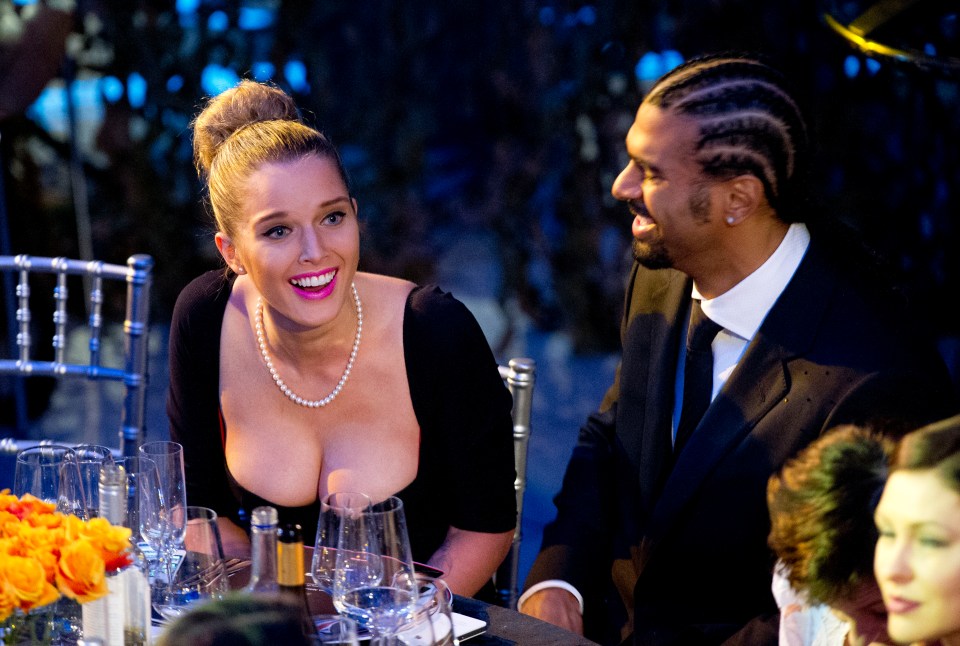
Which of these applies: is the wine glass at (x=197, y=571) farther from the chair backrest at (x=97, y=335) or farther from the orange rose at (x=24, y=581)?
the chair backrest at (x=97, y=335)

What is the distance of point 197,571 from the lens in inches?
65.9

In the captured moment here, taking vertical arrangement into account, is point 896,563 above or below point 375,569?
above

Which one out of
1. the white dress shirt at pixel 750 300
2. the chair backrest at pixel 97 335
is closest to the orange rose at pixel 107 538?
the white dress shirt at pixel 750 300

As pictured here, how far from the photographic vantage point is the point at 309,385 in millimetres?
2326

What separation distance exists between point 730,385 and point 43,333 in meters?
3.21

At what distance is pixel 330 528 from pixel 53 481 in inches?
19.1

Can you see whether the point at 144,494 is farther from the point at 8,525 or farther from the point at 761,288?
the point at 761,288

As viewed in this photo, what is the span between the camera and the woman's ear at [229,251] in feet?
7.55

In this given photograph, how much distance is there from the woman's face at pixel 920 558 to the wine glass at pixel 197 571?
931mm

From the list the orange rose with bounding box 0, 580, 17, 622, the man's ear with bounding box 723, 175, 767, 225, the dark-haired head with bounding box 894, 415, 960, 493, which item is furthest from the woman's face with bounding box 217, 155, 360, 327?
the dark-haired head with bounding box 894, 415, 960, 493

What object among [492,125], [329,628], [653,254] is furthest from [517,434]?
[492,125]

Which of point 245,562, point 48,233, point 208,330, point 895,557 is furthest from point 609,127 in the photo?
point 895,557

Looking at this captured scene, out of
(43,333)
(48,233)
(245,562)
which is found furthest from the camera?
(48,233)

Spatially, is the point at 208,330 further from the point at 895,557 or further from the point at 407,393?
the point at 895,557
